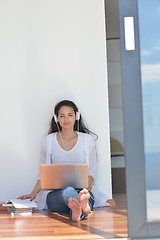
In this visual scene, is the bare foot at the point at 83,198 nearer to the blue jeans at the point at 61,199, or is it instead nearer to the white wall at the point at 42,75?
the blue jeans at the point at 61,199

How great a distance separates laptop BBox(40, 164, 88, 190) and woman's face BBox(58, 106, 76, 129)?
0.49 metres

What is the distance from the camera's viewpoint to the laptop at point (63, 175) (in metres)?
3.38

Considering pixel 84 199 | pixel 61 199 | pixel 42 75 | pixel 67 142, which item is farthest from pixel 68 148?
pixel 84 199

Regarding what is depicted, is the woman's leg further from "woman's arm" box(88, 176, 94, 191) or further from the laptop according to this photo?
"woman's arm" box(88, 176, 94, 191)

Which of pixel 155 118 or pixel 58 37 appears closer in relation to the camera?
pixel 155 118

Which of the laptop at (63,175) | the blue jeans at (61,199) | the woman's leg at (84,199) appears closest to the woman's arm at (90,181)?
the blue jeans at (61,199)

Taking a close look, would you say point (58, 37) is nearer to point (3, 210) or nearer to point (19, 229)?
point (3, 210)

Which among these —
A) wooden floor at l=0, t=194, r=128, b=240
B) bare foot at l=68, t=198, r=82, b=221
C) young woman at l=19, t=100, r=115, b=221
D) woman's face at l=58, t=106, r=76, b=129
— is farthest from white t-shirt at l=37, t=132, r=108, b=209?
bare foot at l=68, t=198, r=82, b=221

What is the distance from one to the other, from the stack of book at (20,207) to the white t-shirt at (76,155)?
135 mm

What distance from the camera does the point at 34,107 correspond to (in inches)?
161

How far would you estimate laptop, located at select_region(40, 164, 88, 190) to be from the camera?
3.38 meters

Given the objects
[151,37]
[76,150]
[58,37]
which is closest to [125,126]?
[151,37]

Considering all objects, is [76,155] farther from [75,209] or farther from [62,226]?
[62,226]

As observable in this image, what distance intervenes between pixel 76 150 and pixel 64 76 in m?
0.75
